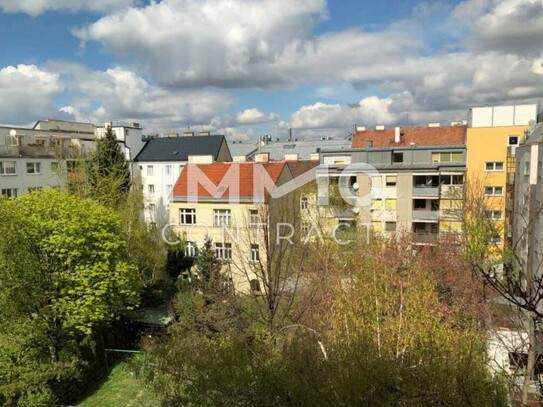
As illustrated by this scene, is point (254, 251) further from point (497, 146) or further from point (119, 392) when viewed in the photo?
point (497, 146)

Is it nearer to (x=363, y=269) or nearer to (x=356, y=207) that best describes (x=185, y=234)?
(x=356, y=207)

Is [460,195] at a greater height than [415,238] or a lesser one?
greater

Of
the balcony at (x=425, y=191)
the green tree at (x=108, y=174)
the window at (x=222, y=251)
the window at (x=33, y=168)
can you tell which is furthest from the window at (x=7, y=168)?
the balcony at (x=425, y=191)

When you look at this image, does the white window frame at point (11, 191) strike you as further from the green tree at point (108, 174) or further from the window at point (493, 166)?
the window at point (493, 166)

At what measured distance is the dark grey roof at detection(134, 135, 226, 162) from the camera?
1799 inches

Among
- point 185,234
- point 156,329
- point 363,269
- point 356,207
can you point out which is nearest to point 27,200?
point 156,329

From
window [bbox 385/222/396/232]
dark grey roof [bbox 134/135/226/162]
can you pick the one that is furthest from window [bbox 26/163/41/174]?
window [bbox 385/222/396/232]

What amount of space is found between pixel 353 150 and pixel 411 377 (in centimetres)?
2993

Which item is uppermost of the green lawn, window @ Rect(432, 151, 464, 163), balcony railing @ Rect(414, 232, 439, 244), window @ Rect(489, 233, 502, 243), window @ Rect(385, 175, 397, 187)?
window @ Rect(432, 151, 464, 163)

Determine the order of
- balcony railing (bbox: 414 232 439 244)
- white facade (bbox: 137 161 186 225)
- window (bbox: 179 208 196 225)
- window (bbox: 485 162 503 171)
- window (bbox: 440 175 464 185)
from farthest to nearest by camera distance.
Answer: white facade (bbox: 137 161 186 225) → window (bbox: 485 162 503 171) → window (bbox: 440 175 464 185) → window (bbox: 179 208 196 225) → balcony railing (bbox: 414 232 439 244)

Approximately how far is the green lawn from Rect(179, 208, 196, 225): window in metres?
11.5

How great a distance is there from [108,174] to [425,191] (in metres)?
25.3

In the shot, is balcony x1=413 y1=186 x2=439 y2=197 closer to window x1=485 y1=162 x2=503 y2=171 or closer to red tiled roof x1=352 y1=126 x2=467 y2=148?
window x1=485 y1=162 x2=503 y2=171

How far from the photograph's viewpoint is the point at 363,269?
16.2 meters
